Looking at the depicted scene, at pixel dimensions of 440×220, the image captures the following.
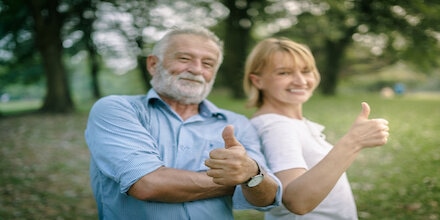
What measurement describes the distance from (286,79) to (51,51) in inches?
383

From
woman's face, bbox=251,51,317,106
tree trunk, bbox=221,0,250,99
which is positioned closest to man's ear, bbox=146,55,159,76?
woman's face, bbox=251,51,317,106

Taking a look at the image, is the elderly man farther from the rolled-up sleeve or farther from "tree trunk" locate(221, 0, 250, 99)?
"tree trunk" locate(221, 0, 250, 99)

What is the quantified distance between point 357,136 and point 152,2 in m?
5.73

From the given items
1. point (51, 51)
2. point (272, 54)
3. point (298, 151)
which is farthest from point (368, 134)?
point (51, 51)

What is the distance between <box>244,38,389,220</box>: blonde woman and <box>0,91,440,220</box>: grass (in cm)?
159

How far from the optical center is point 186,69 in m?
2.39

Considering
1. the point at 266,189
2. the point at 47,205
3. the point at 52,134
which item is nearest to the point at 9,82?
the point at 52,134

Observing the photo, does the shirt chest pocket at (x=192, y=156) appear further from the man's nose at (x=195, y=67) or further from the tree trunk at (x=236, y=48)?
the tree trunk at (x=236, y=48)

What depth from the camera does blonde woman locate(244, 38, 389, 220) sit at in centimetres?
176

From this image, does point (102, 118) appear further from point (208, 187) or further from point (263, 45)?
point (263, 45)

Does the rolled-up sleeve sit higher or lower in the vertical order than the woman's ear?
lower

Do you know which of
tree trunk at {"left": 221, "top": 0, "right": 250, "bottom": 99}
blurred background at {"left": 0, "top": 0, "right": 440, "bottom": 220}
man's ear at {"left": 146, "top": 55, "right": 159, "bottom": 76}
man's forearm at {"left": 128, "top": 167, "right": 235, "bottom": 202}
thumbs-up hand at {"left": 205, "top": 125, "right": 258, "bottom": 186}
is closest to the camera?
thumbs-up hand at {"left": 205, "top": 125, "right": 258, "bottom": 186}

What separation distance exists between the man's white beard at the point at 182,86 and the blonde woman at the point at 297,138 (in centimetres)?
37

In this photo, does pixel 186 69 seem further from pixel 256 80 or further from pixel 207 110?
pixel 256 80
